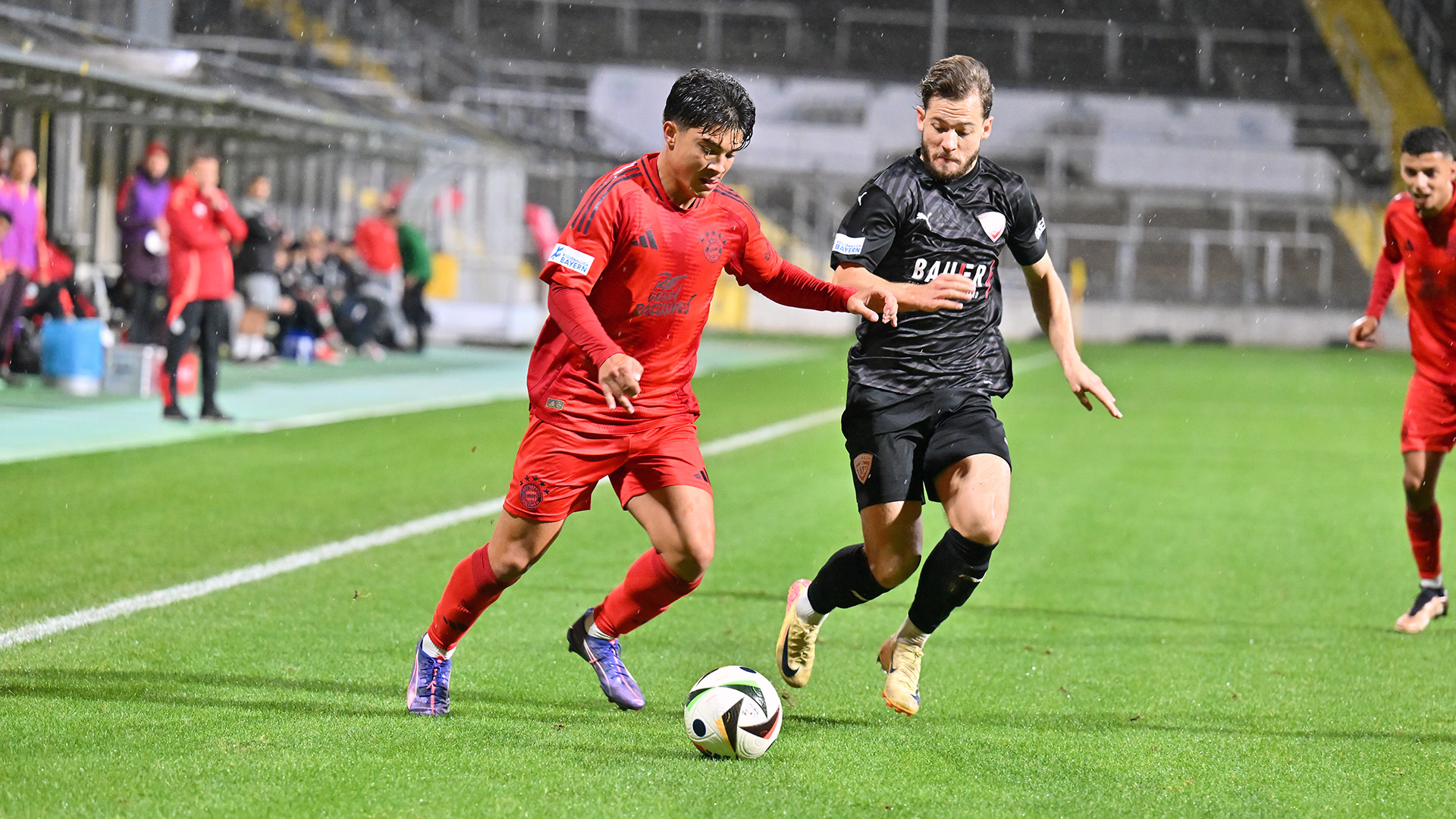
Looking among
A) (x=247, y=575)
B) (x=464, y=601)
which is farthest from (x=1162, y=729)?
(x=247, y=575)

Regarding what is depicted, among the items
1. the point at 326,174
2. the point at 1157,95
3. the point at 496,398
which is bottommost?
the point at 496,398

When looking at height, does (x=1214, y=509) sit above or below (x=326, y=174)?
below

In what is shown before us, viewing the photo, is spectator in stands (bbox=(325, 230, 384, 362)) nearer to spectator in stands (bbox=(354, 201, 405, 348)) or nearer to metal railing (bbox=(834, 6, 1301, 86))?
spectator in stands (bbox=(354, 201, 405, 348))

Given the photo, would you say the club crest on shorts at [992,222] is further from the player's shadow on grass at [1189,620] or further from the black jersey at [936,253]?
the player's shadow on grass at [1189,620]

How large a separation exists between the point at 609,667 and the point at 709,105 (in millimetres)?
1703

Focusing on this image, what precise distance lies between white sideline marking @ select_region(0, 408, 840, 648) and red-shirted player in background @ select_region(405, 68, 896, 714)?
5.59 feet

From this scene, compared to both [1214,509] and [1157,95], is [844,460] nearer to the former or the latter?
[1214,509]

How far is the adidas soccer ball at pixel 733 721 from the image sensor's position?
13.6 ft

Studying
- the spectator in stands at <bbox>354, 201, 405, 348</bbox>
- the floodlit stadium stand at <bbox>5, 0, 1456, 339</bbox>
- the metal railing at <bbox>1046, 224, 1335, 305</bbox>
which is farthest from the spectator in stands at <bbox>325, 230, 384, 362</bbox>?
the metal railing at <bbox>1046, 224, 1335, 305</bbox>

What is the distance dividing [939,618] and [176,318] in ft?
30.9

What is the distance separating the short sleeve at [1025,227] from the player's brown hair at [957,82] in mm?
320

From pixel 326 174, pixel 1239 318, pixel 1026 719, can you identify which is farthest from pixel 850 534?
pixel 1239 318

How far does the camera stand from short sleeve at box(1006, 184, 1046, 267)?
16.3 feet

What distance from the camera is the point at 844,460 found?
490 inches
